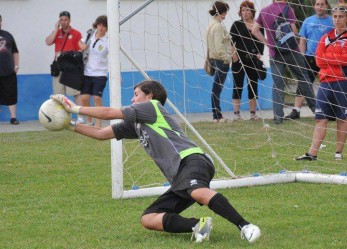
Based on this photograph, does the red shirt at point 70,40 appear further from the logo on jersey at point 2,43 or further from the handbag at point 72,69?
the logo on jersey at point 2,43

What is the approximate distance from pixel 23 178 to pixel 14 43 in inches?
247

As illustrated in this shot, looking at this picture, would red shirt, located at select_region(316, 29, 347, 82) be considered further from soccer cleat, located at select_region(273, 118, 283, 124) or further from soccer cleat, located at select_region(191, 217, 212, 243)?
soccer cleat, located at select_region(191, 217, 212, 243)

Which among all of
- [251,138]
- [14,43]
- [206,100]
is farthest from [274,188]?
[14,43]

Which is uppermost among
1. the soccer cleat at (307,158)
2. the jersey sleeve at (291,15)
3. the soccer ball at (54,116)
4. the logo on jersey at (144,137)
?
the jersey sleeve at (291,15)

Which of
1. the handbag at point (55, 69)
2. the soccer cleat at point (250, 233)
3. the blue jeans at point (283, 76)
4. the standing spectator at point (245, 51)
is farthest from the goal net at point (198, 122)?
the soccer cleat at point (250, 233)

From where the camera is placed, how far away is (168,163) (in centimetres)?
691

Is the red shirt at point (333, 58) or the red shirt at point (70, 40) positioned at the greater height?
the red shirt at point (333, 58)

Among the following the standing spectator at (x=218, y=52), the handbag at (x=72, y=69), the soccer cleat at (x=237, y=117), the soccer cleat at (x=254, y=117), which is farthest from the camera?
the handbag at (x=72, y=69)

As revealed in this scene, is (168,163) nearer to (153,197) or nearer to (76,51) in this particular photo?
(153,197)

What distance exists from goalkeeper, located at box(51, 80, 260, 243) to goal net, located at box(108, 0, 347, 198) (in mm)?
1416

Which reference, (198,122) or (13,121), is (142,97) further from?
(13,121)

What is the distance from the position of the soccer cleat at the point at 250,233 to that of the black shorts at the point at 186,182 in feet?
1.50

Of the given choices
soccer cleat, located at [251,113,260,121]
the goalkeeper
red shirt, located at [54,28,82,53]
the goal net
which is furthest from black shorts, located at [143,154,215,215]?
red shirt, located at [54,28,82,53]

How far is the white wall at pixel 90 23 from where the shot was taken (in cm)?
1586
